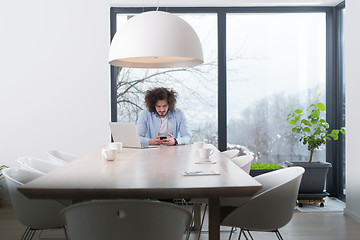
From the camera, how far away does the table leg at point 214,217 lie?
8.43 ft

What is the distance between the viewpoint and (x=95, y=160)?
3484 mm

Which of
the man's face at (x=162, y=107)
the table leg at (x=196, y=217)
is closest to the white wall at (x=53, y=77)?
the man's face at (x=162, y=107)

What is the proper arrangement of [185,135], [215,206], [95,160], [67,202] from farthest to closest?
[185,135]
[95,160]
[67,202]
[215,206]

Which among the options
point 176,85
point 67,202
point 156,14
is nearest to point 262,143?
point 176,85

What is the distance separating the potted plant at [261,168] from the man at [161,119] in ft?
4.40

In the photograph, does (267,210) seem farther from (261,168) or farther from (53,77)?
(53,77)

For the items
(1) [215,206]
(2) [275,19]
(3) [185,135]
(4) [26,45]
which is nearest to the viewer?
Result: (1) [215,206]

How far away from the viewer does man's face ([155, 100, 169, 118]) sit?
5555mm

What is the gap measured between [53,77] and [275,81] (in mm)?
3146

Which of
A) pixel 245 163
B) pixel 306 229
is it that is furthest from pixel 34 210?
pixel 306 229

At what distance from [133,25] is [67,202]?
1.43 metres

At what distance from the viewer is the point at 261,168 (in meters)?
6.42

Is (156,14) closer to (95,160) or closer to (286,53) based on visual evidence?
(95,160)

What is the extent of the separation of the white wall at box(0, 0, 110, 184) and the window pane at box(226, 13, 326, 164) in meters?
1.94
